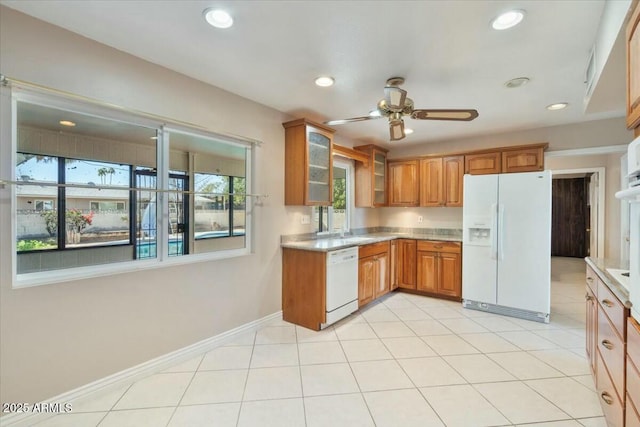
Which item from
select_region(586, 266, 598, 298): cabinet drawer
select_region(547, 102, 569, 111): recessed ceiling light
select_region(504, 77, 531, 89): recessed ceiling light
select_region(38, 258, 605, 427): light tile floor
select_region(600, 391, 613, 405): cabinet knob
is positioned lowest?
select_region(38, 258, 605, 427): light tile floor

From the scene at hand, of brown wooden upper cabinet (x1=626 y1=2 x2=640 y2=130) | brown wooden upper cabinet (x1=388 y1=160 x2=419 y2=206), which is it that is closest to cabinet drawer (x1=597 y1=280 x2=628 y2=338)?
brown wooden upper cabinet (x1=626 y1=2 x2=640 y2=130)

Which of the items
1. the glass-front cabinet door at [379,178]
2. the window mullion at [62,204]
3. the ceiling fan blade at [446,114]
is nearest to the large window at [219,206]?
the window mullion at [62,204]

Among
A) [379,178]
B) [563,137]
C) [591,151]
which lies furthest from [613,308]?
[379,178]

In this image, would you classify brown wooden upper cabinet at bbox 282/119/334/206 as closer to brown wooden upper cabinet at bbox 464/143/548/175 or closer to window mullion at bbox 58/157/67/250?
window mullion at bbox 58/157/67/250

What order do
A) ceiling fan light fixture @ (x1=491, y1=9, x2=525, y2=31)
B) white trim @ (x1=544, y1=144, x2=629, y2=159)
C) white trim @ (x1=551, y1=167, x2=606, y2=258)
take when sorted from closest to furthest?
ceiling fan light fixture @ (x1=491, y1=9, x2=525, y2=31) → white trim @ (x1=544, y1=144, x2=629, y2=159) → white trim @ (x1=551, y1=167, x2=606, y2=258)

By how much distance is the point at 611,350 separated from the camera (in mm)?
1624

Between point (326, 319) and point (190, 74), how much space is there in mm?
2761

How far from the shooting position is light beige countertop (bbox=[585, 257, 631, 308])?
143cm

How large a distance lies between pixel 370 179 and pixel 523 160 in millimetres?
2104

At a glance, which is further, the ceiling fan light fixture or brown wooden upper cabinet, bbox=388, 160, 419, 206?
brown wooden upper cabinet, bbox=388, 160, 419, 206

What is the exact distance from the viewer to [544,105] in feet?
10.5

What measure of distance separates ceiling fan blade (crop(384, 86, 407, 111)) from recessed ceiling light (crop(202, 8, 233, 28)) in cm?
130

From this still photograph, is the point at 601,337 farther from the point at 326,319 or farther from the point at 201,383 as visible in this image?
the point at 201,383

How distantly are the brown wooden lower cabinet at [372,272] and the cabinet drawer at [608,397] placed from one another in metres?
2.28
